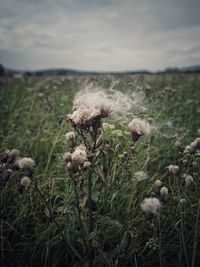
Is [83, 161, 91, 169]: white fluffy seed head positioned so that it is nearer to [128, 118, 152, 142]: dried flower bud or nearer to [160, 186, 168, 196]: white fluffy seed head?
[128, 118, 152, 142]: dried flower bud

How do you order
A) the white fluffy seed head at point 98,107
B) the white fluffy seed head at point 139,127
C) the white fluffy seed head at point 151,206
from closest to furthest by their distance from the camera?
1. the white fluffy seed head at point 151,206
2. the white fluffy seed head at point 98,107
3. the white fluffy seed head at point 139,127

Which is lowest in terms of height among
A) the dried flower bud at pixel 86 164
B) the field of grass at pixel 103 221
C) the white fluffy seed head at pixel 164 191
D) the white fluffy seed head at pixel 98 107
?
the field of grass at pixel 103 221

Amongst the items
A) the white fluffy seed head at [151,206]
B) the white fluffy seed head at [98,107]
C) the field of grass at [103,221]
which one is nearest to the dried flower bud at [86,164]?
the field of grass at [103,221]

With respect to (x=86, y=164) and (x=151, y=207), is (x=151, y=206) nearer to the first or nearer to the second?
(x=151, y=207)

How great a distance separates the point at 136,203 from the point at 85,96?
1230mm

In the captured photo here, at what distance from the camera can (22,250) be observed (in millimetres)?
2203

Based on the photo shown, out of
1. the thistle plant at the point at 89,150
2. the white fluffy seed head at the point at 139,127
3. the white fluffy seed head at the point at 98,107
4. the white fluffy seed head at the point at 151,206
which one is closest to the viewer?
the white fluffy seed head at the point at 151,206

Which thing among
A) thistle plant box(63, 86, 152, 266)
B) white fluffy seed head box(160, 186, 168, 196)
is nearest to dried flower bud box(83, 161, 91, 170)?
thistle plant box(63, 86, 152, 266)

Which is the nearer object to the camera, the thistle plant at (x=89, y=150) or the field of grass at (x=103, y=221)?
the thistle plant at (x=89, y=150)

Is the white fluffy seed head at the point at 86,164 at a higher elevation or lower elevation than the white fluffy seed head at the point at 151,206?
higher

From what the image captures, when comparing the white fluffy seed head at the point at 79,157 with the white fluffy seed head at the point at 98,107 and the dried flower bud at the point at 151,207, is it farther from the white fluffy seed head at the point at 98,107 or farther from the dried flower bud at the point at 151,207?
the dried flower bud at the point at 151,207

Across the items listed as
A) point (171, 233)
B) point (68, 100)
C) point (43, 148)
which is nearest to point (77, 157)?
point (171, 233)

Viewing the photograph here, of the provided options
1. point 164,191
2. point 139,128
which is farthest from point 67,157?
point 164,191

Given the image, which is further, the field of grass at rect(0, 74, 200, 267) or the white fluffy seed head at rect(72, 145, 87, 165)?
the field of grass at rect(0, 74, 200, 267)
